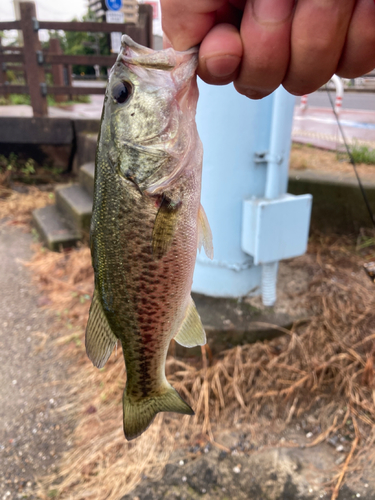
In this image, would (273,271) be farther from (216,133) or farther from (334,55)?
(334,55)

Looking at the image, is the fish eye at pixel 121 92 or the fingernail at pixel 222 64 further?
the fish eye at pixel 121 92

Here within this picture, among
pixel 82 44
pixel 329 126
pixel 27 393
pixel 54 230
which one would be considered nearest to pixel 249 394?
pixel 27 393

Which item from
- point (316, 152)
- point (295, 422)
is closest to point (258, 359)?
point (295, 422)

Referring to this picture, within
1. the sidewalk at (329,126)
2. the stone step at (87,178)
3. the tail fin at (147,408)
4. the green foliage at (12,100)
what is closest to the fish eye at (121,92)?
the tail fin at (147,408)

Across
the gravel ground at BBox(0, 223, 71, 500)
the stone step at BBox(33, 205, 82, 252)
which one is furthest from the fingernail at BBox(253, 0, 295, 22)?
the stone step at BBox(33, 205, 82, 252)

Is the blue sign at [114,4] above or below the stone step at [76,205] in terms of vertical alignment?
above

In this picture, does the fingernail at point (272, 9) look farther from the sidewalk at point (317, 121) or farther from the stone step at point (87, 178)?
the sidewalk at point (317, 121)

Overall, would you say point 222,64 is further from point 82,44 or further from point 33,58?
point 82,44
